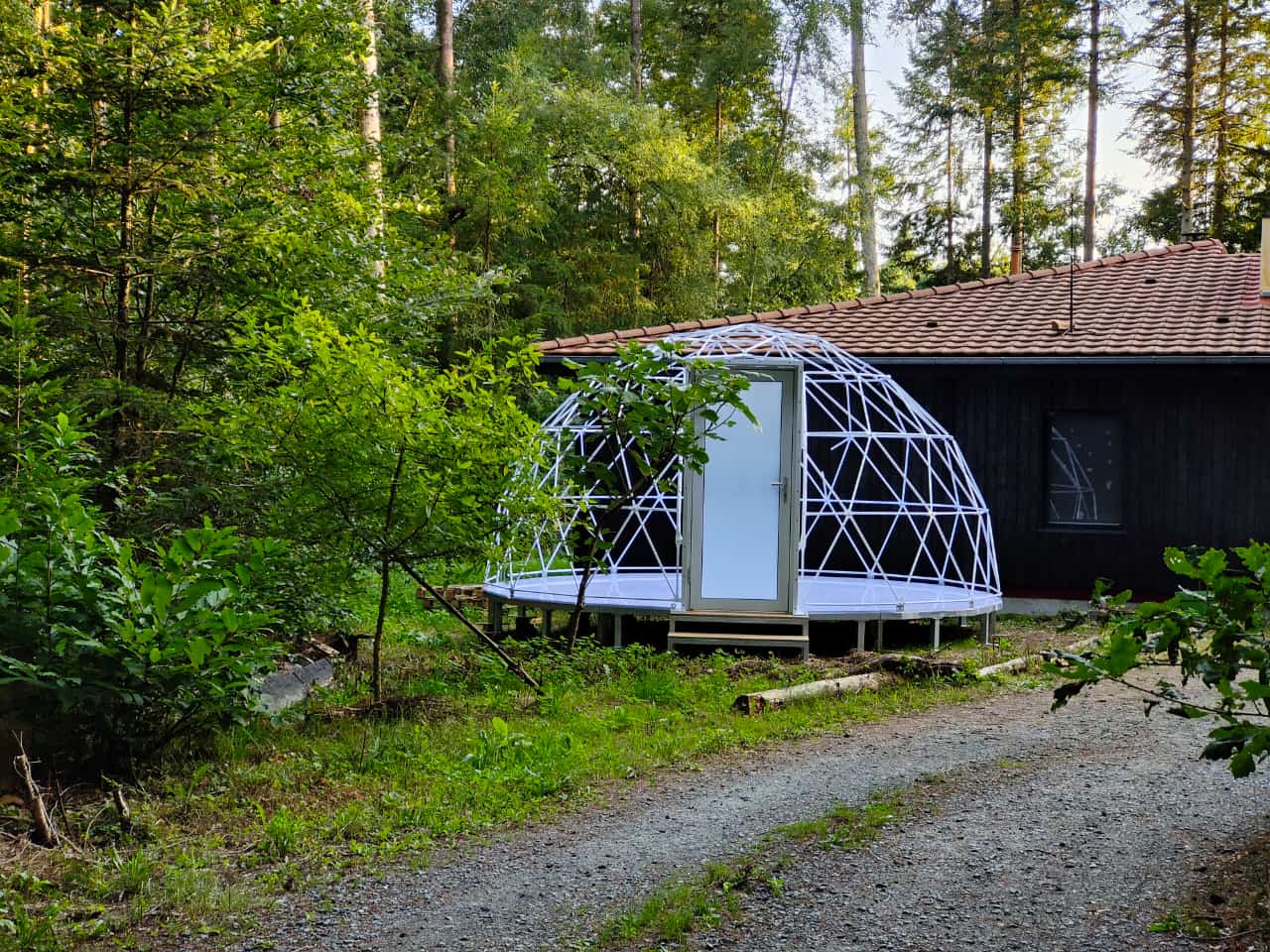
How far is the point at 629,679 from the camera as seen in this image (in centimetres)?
746

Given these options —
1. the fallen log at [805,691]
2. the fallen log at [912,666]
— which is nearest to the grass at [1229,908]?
the fallen log at [805,691]

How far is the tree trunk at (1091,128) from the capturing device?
23234 millimetres

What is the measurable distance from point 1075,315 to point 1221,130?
1395 cm

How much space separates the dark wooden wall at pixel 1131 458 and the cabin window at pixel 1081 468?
0.14 m

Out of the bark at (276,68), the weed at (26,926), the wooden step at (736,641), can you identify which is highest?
the bark at (276,68)

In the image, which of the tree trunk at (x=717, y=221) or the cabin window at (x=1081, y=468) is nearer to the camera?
the cabin window at (x=1081, y=468)

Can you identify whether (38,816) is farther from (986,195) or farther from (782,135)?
(986,195)

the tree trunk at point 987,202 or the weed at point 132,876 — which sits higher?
the tree trunk at point 987,202

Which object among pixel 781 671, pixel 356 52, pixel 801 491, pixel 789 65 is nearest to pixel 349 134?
pixel 356 52

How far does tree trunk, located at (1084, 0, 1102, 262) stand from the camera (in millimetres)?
23234

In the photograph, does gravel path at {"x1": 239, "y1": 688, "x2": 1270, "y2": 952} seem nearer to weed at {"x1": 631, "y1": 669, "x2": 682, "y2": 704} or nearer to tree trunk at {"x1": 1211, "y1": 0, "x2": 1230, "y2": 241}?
weed at {"x1": 631, "y1": 669, "x2": 682, "y2": 704}

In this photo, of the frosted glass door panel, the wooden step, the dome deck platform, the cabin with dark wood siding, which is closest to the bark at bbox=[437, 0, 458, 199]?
the cabin with dark wood siding

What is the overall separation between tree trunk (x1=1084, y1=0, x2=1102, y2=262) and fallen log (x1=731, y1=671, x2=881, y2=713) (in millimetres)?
18592

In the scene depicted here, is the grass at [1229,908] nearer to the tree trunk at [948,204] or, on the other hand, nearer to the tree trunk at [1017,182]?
the tree trunk at [1017,182]
